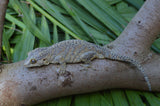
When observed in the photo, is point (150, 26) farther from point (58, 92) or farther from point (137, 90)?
point (58, 92)

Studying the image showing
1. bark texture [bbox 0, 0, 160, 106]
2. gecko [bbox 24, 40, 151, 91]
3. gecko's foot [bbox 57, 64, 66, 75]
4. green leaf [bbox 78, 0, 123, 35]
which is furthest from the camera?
green leaf [bbox 78, 0, 123, 35]

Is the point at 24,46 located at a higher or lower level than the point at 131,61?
higher

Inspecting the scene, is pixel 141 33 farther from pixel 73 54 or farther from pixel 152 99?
pixel 73 54

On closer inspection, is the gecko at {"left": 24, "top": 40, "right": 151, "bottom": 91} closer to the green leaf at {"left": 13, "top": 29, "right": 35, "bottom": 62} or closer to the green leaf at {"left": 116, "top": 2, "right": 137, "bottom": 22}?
the green leaf at {"left": 13, "top": 29, "right": 35, "bottom": 62}

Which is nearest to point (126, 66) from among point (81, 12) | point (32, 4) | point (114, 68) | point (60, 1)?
point (114, 68)

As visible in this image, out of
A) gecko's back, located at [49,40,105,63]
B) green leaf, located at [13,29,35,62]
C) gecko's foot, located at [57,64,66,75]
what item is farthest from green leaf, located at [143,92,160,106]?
green leaf, located at [13,29,35,62]

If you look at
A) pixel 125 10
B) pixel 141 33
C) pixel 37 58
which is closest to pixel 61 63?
pixel 37 58
